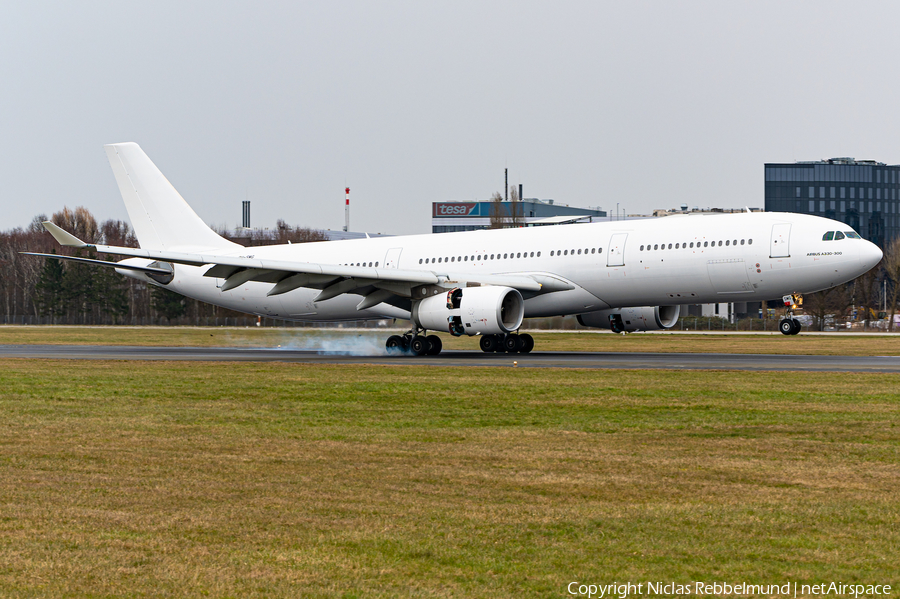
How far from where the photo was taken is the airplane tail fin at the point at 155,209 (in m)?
39.8

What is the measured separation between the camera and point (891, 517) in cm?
762

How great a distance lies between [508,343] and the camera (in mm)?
34000

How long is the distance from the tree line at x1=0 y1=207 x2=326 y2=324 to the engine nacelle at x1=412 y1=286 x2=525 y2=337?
173 feet

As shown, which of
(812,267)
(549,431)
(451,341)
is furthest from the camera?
(451,341)

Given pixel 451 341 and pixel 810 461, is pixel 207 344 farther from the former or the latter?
pixel 810 461

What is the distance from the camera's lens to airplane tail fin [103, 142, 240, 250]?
131ft

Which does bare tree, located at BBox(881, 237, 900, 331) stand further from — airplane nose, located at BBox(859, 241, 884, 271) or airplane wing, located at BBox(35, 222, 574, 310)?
airplane wing, located at BBox(35, 222, 574, 310)

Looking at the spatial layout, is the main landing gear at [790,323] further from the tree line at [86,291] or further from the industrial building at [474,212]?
the industrial building at [474,212]

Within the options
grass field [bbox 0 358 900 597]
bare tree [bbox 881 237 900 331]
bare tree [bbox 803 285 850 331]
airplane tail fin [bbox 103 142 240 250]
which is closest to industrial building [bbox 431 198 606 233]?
bare tree [bbox 881 237 900 331]

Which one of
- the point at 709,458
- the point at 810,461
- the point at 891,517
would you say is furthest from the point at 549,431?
the point at 891,517

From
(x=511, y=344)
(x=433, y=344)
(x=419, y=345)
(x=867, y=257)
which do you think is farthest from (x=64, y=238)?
(x=867, y=257)

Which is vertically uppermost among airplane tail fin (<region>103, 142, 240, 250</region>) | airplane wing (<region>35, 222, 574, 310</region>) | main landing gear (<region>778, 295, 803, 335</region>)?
airplane tail fin (<region>103, 142, 240, 250</region>)

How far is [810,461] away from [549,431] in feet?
11.7

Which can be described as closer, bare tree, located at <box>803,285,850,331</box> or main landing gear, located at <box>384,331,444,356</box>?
main landing gear, located at <box>384,331,444,356</box>
